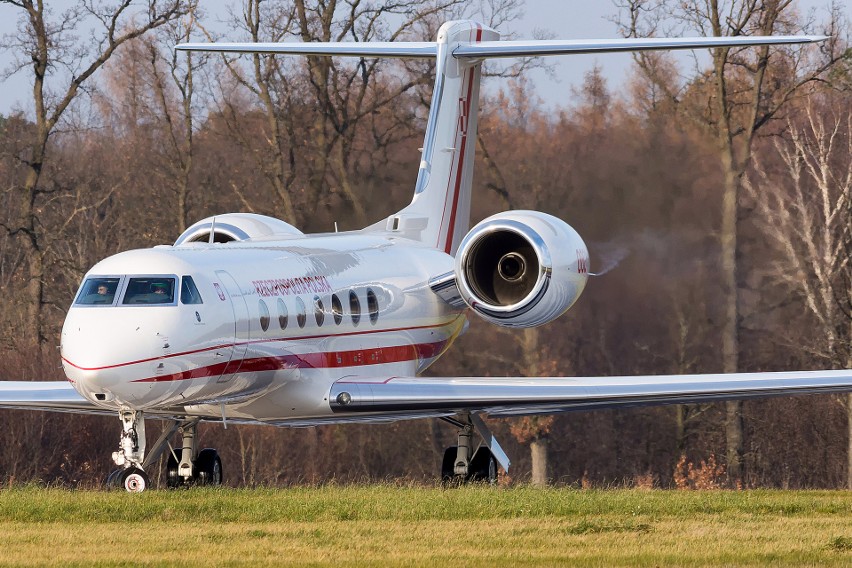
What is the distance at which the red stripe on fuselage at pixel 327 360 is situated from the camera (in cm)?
1641

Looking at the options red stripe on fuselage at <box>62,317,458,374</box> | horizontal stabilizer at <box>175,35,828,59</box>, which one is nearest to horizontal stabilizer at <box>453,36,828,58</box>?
horizontal stabilizer at <box>175,35,828,59</box>

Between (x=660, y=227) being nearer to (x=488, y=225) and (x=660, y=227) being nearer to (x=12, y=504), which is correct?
(x=488, y=225)

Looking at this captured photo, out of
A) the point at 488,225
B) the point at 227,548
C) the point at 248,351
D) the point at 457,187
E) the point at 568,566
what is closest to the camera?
the point at 568,566

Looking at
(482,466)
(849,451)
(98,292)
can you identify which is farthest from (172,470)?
(849,451)

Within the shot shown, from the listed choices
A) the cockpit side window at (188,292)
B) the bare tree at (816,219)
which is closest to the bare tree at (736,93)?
the bare tree at (816,219)

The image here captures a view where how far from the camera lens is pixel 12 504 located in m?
15.0

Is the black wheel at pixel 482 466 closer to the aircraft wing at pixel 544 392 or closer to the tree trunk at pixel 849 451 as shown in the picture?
the aircraft wing at pixel 544 392

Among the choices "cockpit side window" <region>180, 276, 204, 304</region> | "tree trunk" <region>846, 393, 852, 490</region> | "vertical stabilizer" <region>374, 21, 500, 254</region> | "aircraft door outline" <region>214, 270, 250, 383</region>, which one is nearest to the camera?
"cockpit side window" <region>180, 276, 204, 304</region>

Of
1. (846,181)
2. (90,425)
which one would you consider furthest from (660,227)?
(90,425)

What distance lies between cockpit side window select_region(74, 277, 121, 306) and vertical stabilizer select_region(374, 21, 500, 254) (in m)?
8.24

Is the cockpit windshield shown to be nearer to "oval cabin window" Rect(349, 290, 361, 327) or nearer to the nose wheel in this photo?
the nose wheel

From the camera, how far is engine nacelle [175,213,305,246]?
2195 centimetres

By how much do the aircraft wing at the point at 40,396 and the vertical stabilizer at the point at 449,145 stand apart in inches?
268

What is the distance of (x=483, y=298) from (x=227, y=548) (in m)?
8.22
